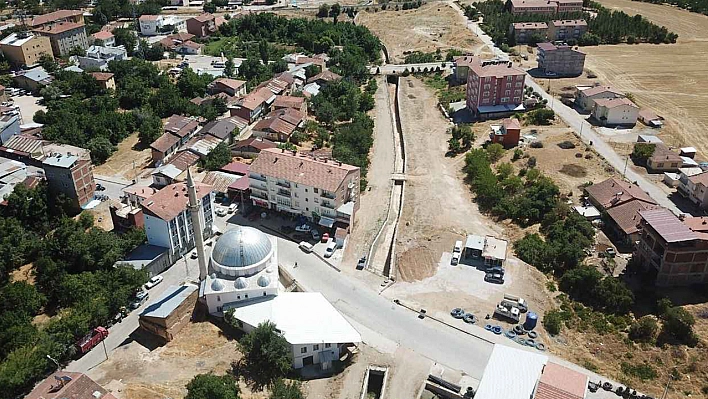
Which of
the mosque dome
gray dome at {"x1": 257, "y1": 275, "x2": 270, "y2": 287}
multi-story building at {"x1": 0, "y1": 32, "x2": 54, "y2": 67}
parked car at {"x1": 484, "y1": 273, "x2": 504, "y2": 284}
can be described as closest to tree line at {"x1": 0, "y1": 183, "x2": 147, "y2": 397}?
the mosque dome

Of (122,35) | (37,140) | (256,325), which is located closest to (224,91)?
(37,140)

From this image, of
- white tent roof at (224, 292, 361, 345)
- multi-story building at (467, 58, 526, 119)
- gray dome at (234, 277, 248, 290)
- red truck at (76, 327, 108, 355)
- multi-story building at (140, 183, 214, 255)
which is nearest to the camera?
white tent roof at (224, 292, 361, 345)

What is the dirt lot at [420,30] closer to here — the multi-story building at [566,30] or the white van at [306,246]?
the multi-story building at [566,30]

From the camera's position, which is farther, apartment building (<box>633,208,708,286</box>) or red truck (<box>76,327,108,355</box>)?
apartment building (<box>633,208,708,286</box>)

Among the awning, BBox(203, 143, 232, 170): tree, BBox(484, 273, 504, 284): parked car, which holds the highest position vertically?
BBox(203, 143, 232, 170): tree

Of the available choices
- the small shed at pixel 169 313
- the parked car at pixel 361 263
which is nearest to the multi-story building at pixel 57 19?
the small shed at pixel 169 313

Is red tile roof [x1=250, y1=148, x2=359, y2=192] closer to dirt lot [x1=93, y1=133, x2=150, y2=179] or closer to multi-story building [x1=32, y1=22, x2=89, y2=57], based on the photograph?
dirt lot [x1=93, y1=133, x2=150, y2=179]

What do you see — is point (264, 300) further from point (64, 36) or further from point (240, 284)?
point (64, 36)
